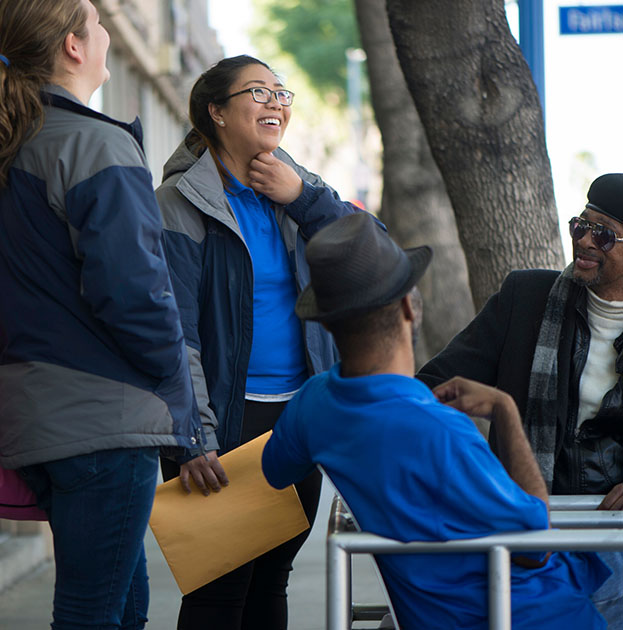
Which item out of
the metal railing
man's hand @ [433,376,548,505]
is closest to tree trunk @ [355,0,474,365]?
man's hand @ [433,376,548,505]

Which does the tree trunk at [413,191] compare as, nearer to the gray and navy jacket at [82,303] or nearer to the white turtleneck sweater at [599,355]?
the white turtleneck sweater at [599,355]

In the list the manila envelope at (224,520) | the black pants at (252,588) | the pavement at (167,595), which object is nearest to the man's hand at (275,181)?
the black pants at (252,588)

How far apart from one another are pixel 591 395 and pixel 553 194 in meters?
1.72

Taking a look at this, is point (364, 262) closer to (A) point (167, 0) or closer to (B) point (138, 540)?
(B) point (138, 540)

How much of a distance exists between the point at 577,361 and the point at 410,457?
119cm

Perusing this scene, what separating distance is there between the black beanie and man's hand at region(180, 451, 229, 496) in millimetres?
Result: 1281

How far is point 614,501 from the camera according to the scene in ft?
8.70

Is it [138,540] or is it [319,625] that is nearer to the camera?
[138,540]

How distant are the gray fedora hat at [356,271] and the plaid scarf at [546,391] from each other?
985 millimetres

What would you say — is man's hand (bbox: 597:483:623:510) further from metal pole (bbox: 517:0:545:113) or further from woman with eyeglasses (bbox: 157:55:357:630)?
metal pole (bbox: 517:0:545:113)

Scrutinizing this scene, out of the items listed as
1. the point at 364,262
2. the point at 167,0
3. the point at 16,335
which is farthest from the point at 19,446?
the point at 167,0

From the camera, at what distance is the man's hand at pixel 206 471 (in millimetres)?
2943

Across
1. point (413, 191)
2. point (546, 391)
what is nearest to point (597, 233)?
point (546, 391)

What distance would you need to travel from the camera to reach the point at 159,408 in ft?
8.34
